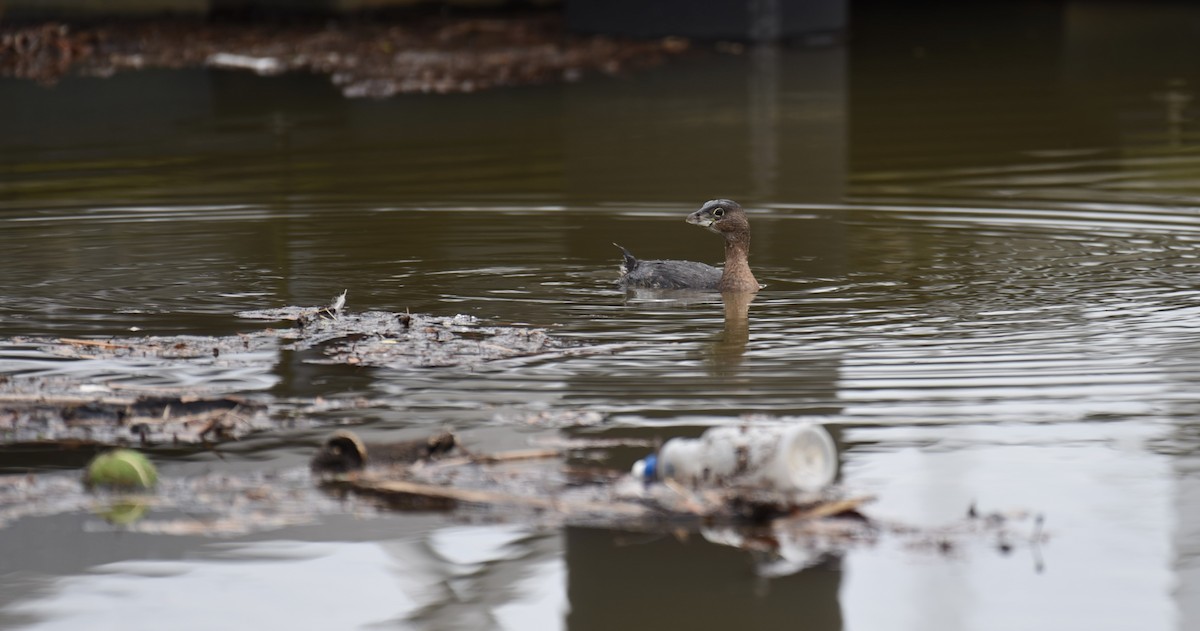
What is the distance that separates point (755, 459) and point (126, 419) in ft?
7.37

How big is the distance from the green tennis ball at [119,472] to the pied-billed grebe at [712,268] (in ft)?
12.3

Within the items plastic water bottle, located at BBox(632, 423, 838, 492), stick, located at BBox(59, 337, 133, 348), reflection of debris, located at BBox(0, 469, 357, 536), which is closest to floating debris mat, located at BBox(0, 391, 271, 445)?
reflection of debris, located at BBox(0, 469, 357, 536)

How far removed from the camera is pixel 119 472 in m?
5.18

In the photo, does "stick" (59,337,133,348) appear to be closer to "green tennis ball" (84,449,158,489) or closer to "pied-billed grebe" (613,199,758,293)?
"green tennis ball" (84,449,158,489)

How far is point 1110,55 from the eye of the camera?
22.5 metres

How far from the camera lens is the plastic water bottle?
4945 millimetres

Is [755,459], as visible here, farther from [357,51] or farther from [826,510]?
[357,51]

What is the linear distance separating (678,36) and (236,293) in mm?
16433

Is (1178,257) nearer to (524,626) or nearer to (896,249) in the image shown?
(896,249)

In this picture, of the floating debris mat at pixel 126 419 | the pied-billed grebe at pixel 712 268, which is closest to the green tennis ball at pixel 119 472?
the floating debris mat at pixel 126 419

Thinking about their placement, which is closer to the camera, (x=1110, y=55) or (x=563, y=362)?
(x=563, y=362)

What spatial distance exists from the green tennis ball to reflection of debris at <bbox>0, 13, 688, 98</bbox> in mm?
13459

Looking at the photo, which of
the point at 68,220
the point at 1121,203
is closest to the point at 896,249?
the point at 1121,203

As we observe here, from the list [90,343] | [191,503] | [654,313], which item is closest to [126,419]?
[191,503]
